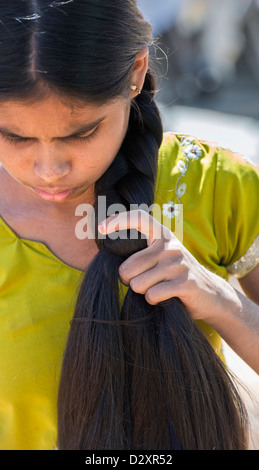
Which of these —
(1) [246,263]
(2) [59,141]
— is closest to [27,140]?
(2) [59,141]

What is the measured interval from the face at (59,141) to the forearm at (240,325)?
1.26 feet

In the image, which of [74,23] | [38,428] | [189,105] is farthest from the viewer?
[189,105]

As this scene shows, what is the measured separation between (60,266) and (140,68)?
1.51ft

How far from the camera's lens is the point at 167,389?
123 centimetres

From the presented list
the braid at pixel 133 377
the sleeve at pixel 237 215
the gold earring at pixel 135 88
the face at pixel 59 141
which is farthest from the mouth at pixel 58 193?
the sleeve at pixel 237 215

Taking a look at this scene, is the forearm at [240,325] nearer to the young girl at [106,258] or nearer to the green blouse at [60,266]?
the young girl at [106,258]

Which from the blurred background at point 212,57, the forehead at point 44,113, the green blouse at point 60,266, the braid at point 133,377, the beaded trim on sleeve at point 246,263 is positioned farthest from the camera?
the blurred background at point 212,57

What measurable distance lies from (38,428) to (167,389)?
1.07 feet

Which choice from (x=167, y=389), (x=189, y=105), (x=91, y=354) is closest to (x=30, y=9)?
(x=91, y=354)

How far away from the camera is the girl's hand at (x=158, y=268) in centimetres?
117

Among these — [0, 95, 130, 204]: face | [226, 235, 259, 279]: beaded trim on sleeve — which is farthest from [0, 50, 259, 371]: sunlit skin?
[226, 235, 259, 279]: beaded trim on sleeve

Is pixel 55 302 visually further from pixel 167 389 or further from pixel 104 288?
pixel 167 389

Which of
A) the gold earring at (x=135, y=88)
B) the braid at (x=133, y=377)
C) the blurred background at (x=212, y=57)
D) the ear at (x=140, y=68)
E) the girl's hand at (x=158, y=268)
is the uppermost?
the ear at (x=140, y=68)

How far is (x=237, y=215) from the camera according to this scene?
1.47 metres
